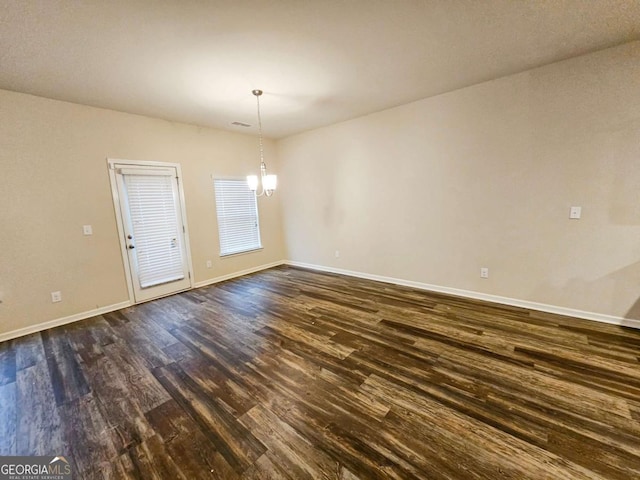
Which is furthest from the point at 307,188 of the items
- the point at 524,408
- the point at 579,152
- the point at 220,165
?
the point at 524,408

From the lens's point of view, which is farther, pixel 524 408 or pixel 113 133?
pixel 113 133

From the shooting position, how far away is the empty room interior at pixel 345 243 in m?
1.65

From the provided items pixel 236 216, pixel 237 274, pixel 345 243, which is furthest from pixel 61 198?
pixel 345 243

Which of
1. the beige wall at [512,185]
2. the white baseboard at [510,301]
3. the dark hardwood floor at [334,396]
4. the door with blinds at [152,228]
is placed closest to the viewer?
the dark hardwood floor at [334,396]

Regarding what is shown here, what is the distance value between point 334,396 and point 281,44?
3030 millimetres

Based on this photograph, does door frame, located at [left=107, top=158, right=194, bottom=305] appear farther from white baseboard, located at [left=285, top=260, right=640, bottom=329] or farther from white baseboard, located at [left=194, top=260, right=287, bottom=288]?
white baseboard, located at [left=285, top=260, right=640, bottom=329]

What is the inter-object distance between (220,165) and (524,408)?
5284mm

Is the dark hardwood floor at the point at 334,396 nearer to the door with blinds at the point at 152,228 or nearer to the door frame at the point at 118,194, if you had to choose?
the door frame at the point at 118,194

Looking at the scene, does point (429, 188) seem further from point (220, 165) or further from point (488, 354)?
point (220, 165)

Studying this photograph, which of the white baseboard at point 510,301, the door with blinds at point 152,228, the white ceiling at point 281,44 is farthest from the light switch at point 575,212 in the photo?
the door with blinds at point 152,228

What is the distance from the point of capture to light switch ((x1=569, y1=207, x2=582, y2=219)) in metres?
2.87

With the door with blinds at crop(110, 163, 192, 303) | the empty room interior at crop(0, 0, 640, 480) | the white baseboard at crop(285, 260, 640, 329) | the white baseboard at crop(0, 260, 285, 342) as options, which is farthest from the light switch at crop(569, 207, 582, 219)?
the white baseboard at crop(0, 260, 285, 342)

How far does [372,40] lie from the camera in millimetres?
2338

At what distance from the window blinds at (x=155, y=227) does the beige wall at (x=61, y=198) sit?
27 centimetres
